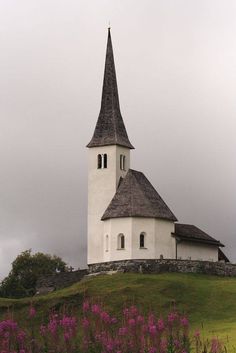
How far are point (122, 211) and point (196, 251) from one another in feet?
32.7

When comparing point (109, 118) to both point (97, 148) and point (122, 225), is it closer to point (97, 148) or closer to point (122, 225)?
point (97, 148)

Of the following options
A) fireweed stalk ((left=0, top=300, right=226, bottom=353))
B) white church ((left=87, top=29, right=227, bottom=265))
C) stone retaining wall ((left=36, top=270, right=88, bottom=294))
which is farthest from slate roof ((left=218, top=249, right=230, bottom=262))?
fireweed stalk ((left=0, top=300, right=226, bottom=353))

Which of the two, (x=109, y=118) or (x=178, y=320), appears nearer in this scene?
(x=178, y=320)

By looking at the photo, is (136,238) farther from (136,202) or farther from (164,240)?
(136,202)

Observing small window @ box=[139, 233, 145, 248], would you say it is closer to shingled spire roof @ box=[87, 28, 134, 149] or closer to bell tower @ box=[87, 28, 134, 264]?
bell tower @ box=[87, 28, 134, 264]

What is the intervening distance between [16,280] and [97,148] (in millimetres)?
26792

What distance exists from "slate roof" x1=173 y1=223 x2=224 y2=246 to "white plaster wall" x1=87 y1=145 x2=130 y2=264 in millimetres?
8124

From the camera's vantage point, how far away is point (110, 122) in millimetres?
90375

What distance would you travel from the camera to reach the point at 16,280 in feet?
352

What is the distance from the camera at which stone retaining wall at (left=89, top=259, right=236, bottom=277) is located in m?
72.1

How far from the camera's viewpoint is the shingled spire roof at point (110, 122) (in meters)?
89.5

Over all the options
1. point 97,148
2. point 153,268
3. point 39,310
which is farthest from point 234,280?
point 97,148

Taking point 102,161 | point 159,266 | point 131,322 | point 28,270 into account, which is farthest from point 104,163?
point 131,322

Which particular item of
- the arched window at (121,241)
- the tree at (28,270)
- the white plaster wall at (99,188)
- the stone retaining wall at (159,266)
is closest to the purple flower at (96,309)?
the stone retaining wall at (159,266)
